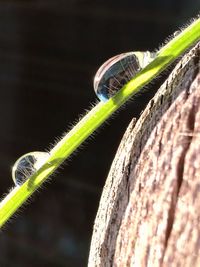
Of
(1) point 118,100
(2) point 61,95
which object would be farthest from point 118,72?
(2) point 61,95

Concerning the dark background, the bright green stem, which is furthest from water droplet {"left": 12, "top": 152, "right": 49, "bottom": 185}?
the dark background

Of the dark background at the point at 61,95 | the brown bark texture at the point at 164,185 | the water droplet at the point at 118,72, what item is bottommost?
the brown bark texture at the point at 164,185

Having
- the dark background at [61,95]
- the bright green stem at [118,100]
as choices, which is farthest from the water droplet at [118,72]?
the dark background at [61,95]

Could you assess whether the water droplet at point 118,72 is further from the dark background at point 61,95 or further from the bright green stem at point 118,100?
the dark background at point 61,95

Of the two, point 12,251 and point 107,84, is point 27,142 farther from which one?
point 107,84

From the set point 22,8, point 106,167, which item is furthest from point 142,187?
point 22,8
